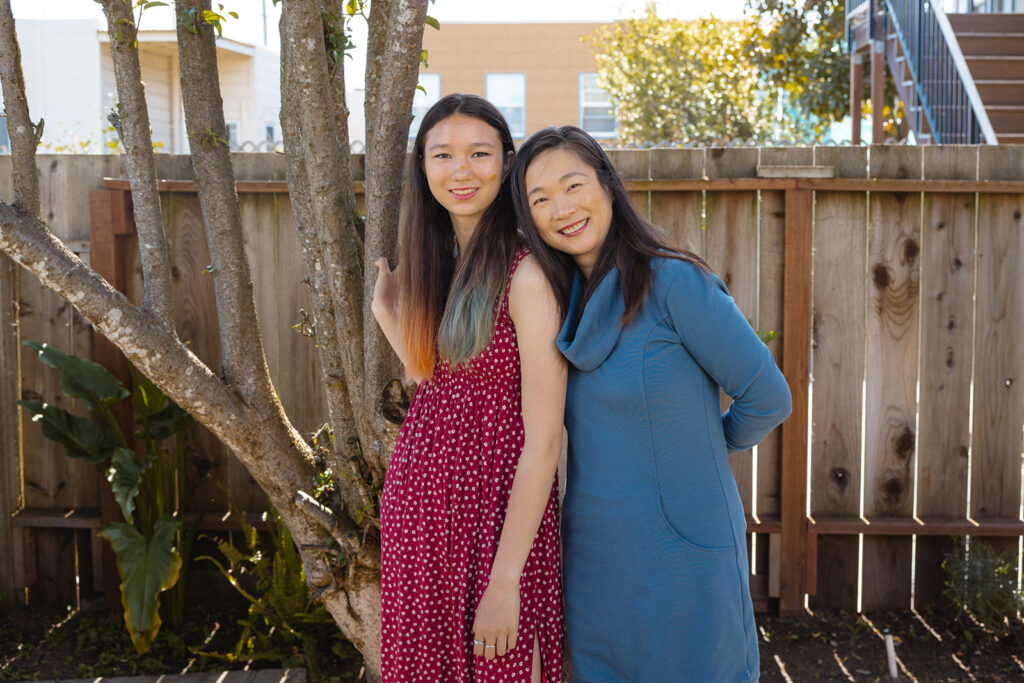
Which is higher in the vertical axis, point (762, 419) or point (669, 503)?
point (762, 419)

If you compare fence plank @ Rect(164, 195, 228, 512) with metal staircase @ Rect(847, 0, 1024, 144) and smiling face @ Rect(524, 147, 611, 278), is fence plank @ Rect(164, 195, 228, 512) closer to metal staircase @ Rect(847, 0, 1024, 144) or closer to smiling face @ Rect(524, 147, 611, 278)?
smiling face @ Rect(524, 147, 611, 278)

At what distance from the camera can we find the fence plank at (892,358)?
4.10m

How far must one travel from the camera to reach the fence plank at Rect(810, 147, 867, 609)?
162 inches

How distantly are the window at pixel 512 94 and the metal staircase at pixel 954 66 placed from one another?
9.33 meters

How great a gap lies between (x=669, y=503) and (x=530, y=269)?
0.56m

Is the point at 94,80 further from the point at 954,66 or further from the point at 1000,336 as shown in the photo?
the point at 1000,336

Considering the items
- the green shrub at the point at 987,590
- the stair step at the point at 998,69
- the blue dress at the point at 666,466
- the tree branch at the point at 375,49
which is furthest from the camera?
the stair step at the point at 998,69

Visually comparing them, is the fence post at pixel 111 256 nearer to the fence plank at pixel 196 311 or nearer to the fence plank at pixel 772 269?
the fence plank at pixel 196 311

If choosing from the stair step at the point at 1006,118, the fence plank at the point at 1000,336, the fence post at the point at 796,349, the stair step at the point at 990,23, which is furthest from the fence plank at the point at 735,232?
the stair step at the point at 990,23

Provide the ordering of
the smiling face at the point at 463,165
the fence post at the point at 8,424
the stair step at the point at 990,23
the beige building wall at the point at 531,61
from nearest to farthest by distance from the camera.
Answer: the smiling face at the point at 463,165 < the fence post at the point at 8,424 < the stair step at the point at 990,23 < the beige building wall at the point at 531,61

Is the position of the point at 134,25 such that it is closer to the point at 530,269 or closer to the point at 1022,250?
the point at 530,269

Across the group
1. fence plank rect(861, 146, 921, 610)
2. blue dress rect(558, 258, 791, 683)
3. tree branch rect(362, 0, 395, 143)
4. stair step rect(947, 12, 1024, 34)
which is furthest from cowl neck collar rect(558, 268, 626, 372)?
stair step rect(947, 12, 1024, 34)

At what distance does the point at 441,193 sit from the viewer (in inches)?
87.1

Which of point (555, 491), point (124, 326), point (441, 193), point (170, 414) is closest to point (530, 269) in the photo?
point (441, 193)
